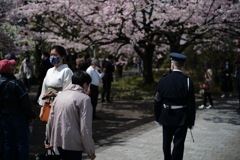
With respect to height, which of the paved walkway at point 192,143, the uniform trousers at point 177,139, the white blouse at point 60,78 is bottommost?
the paved walkway at point 192,143

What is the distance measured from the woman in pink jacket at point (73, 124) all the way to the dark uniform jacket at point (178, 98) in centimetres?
139

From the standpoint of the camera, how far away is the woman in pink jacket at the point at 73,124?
347 cm

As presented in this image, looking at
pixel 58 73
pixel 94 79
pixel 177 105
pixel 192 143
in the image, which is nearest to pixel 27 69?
pixel 94 79

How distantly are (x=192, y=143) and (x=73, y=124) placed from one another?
389cm

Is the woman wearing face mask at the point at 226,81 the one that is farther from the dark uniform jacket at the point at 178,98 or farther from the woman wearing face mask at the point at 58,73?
the woman wearing face mask at the point at 58,73

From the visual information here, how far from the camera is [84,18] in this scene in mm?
12875

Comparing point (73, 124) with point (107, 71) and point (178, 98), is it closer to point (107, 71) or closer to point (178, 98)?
point (178, 98)

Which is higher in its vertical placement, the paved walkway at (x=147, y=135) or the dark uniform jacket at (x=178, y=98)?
the dark uniform jacket at (x=178, y=98)

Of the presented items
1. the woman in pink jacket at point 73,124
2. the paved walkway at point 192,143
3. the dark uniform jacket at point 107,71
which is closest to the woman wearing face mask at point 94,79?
the paved walkway at point 192,143

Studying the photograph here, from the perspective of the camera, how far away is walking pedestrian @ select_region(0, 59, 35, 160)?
4.64m

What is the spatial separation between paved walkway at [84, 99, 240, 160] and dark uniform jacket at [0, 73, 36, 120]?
5.59ft

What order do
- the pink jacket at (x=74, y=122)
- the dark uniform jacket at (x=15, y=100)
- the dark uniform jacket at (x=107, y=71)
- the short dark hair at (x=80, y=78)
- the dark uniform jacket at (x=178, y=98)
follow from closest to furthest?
the pink jacket at (x=74, y=122) < the short dark hair at (x=80, y=78) < the dark uniform jacket at (x=178, y=98) < the dark uniform jacket at (x=15, y=100) < the dark uniform jacket at (x=107, y=71)

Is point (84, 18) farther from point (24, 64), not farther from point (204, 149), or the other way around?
point (204, 149)

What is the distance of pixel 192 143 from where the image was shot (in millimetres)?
6809
